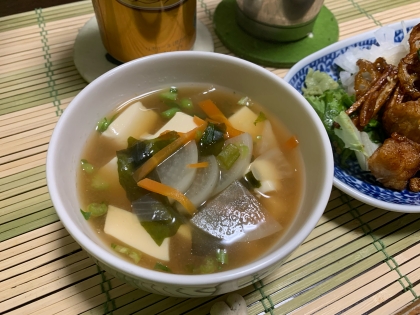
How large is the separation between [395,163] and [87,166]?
1.04m

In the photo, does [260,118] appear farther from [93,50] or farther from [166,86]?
[93,50]

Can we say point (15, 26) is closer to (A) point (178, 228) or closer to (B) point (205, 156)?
(B) point (205, 156)

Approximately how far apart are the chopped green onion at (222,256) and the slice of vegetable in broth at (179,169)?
19cm

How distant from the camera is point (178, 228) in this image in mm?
1014

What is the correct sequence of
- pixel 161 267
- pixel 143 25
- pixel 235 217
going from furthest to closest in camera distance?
pixel 143 25, pixel 235 217, pixel 161 267

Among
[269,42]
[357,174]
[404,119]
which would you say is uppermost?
[269,42]

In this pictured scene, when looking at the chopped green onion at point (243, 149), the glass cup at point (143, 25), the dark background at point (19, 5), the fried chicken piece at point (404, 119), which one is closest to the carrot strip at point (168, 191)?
the chopped green onion at point (243, 149)

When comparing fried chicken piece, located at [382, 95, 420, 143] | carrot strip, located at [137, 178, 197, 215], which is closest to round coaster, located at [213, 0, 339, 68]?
fried chicken piece, located at [382, 95, 420, 143]

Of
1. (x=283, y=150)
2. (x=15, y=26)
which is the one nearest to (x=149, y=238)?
(x=283, y=150)

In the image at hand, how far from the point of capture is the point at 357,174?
1.43 meters

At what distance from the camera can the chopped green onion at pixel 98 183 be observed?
1085mm

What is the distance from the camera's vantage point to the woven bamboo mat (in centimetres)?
102

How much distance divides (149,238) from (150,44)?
843 millimetres

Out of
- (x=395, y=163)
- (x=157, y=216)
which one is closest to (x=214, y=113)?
(x=157, y=216)
